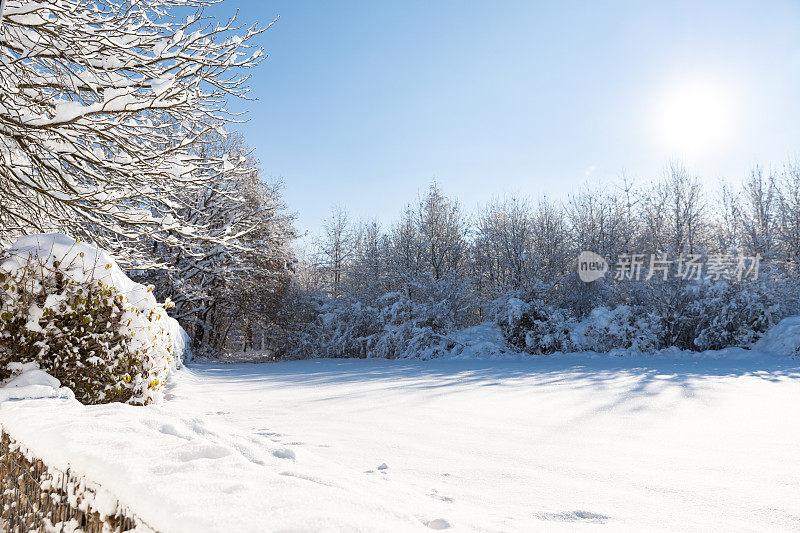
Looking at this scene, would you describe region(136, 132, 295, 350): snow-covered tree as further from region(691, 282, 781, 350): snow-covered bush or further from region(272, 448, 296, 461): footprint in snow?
region(691, 282, 781, 350): snow-covered bush

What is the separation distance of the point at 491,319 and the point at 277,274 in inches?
300

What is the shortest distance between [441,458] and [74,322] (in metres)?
3.29

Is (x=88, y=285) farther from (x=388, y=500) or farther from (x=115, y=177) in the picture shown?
(x=388, y=500)

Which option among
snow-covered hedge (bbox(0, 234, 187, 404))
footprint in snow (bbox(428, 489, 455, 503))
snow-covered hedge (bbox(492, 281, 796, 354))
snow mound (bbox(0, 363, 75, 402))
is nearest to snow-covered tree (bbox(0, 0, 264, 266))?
snow-covered hedge (bbox(0, 234, 187, 404))

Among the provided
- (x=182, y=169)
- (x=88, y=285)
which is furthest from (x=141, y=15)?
(x=88, y=285)

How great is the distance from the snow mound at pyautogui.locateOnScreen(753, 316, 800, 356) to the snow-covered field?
6068 mm

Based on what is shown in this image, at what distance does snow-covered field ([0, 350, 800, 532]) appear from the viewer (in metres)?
1.77

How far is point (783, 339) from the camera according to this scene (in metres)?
11.1

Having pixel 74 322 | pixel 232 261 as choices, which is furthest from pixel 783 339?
pixel 232 261

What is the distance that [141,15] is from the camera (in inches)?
183

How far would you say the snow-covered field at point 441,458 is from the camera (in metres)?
1.77

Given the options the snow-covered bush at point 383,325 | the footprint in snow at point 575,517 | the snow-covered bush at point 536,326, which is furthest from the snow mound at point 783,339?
the footprint in snow at point 575,517

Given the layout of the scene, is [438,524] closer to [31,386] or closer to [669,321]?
[31,386]

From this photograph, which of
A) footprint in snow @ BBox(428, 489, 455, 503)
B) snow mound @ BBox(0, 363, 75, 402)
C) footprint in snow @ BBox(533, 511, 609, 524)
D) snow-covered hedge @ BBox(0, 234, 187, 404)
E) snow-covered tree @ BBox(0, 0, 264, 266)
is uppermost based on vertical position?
snow-covered tree @ BBox(0, 0, 264, 266)
